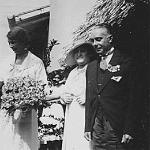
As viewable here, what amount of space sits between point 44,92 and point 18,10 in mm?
720

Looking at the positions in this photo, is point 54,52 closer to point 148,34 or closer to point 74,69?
point 74,69

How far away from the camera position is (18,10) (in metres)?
3.54

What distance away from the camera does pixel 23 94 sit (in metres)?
3.18

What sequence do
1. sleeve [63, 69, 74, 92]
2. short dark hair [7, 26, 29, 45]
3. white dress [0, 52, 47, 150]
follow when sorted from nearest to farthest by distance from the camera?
sleeve [63, 69, 74, 92], white dress [0, 52, 47, 150], short dark hair [7, 26, 29, 45]

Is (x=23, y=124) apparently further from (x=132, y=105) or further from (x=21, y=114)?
(x=132, y=105)

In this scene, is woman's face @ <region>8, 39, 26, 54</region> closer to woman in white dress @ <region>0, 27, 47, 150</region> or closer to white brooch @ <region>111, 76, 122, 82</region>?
woman in white dress @ <region>0, 27, 47, 150</region>

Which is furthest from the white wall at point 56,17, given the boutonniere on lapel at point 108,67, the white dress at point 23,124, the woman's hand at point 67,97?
the boutonniere on lapel at point 108,67

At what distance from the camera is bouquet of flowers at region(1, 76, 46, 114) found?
10.5ft

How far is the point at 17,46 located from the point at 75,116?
2.56 feet

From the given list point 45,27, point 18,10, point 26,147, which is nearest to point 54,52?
point 45,27

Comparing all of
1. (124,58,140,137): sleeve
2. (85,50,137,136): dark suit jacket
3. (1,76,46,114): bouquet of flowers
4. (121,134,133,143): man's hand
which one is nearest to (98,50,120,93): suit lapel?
(85,50,137,136): dark suit jacket

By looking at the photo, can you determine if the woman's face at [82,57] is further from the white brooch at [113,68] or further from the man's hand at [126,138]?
the man's hand at [126,138]

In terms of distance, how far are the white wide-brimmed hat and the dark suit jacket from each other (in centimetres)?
16

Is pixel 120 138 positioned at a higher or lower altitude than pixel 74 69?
lower
